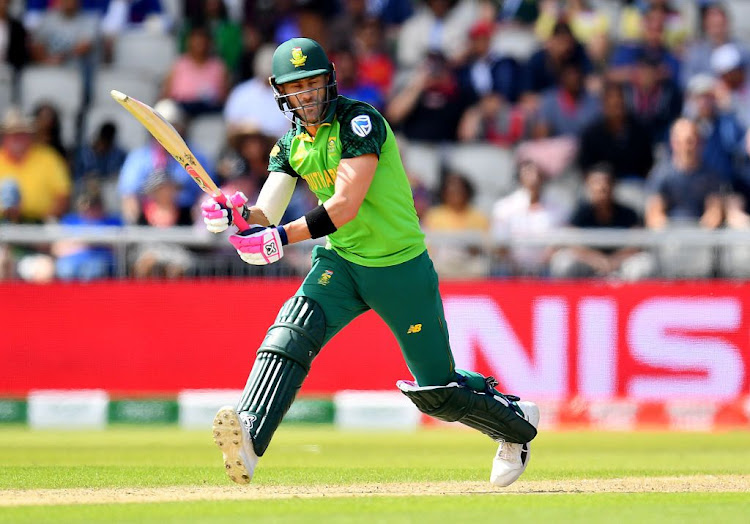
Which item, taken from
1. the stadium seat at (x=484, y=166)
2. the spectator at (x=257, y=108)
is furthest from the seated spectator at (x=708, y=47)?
the spectator at (x=257, y=108)

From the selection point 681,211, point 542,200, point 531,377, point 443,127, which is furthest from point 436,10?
point 531,377

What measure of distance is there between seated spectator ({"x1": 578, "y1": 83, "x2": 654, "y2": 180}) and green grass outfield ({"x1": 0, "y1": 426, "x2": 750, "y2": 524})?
3.40 m

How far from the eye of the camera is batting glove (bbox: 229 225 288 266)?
20.5 ft

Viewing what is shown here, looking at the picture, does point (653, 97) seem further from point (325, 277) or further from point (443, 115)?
point (325, 277)

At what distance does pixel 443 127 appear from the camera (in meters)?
14.1

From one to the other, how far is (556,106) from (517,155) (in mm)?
751

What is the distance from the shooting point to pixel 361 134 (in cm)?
645

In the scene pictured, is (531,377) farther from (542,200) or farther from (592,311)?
(542,200)

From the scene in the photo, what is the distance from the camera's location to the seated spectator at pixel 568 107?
13.9m

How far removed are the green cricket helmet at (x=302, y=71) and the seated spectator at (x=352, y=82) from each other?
7144 mm

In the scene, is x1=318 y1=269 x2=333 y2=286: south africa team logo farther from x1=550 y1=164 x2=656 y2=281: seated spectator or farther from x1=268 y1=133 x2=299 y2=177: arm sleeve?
x1=550 y1=164 x2=656 y2=281: seated spectator

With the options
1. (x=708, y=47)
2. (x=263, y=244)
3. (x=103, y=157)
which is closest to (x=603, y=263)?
(x=708, y=47)

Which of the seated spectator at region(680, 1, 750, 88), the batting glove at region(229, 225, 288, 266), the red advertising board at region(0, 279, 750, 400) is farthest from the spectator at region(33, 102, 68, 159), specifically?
the batting glove at region(229, 225, 288, 266)

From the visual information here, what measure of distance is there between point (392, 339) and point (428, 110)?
2.96 m
